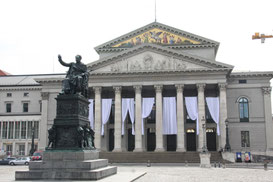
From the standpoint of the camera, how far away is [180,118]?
179ft

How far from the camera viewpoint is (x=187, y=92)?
2359 inches

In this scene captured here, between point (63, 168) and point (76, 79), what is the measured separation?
4.89m

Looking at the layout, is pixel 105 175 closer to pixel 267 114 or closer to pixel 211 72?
pixel 211 72

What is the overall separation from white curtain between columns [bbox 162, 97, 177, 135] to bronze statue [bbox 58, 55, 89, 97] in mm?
35164

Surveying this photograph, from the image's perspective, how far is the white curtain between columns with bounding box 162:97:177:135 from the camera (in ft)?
178

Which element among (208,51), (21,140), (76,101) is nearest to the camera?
(76,101)

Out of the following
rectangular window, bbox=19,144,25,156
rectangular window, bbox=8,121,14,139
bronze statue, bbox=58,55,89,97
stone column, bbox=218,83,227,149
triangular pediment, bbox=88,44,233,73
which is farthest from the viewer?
rectangular window, bbox=8,121,14,139

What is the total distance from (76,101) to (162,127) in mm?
36789

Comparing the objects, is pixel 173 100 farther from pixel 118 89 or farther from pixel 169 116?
pixel 118 89

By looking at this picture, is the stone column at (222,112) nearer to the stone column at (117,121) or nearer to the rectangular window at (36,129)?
the stone column at (117,121)

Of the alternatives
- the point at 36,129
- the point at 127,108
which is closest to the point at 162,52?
the point at 127,108

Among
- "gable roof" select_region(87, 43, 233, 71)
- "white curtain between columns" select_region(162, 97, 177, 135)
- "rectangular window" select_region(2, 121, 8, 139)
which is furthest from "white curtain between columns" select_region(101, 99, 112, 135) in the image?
"rectangular window" select_region(2, 121, 8, 139)

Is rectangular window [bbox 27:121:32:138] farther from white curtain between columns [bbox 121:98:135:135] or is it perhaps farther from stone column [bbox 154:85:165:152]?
stone column [bbox 154:85:165:152]

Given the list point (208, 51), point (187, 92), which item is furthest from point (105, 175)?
point (208, 51)
